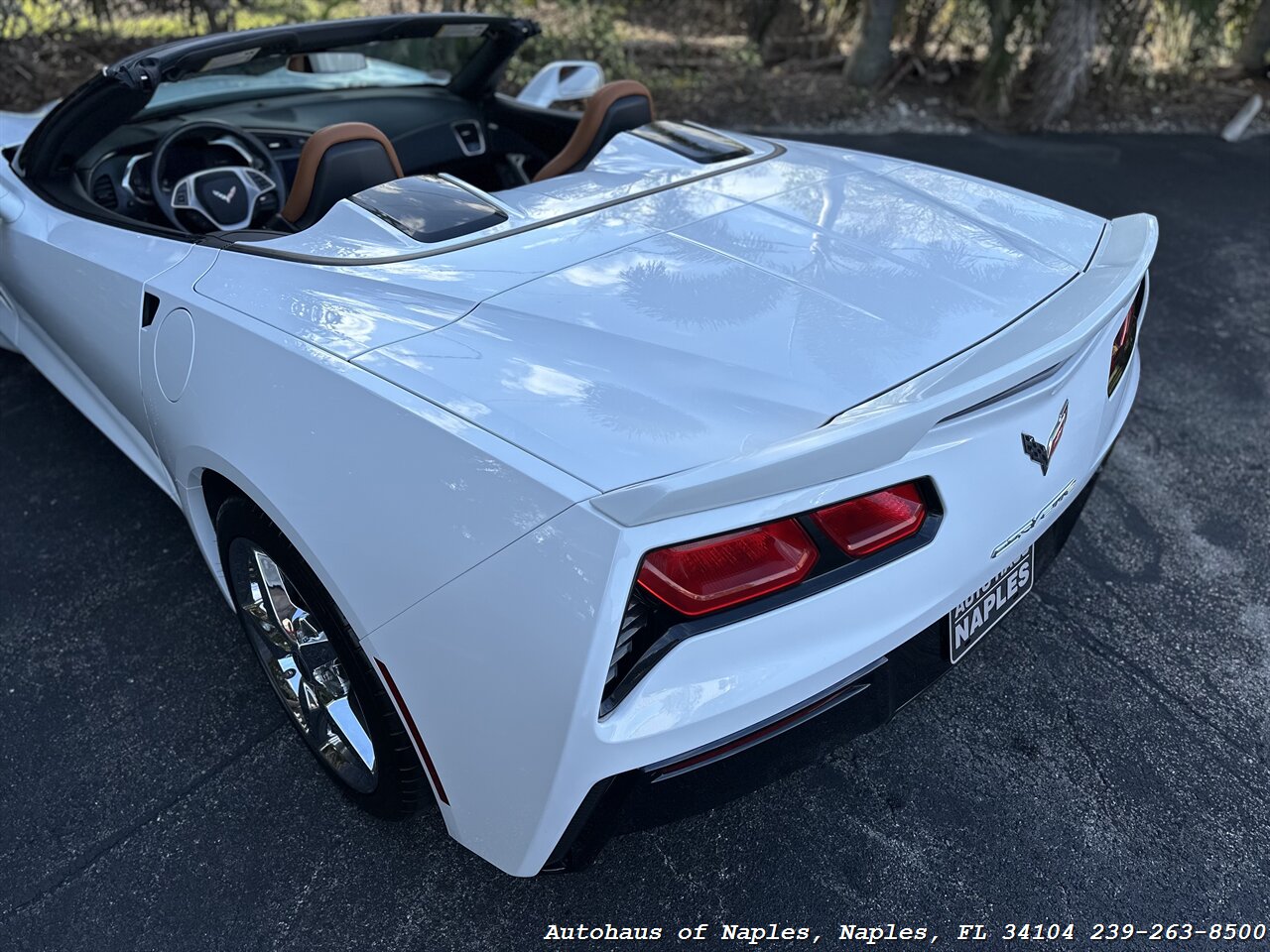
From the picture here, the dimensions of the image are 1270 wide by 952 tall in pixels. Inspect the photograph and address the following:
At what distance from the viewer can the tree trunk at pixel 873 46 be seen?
6.93m

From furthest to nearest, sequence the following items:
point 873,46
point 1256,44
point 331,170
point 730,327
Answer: point 1256,44, point 873,46, point 331,170, point 730,327

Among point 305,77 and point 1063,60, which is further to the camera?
point 1063,60

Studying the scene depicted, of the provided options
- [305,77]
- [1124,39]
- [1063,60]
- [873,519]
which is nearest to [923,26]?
[1063,60]

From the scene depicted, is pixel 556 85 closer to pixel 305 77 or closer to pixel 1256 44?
Result: pixel 305 77

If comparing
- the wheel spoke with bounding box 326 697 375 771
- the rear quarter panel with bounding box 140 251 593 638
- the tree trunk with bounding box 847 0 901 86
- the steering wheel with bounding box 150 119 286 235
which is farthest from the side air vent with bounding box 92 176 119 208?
the tree trunk with bounding box 847 0 901 86

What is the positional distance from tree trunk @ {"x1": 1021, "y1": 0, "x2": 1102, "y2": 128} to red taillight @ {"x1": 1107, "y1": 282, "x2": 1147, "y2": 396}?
528 cm

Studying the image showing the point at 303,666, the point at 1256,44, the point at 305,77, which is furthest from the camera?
the point at 1256,44

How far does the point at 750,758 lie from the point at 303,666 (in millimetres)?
973

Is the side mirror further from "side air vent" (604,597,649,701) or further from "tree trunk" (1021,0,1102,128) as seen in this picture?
"tree trunk" (1021,0,1102,128)

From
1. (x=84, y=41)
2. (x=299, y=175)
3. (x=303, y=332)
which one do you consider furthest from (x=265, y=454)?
(x=84, y=41)

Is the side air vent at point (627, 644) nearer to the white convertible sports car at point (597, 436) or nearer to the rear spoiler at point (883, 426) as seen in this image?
the white convertible sports car at point (597, 436)

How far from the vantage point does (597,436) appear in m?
1.38

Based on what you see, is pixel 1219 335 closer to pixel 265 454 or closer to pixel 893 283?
pixel 893 283

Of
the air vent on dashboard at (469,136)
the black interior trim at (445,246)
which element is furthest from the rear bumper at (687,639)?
the air vent on dashboard at (469,136)
